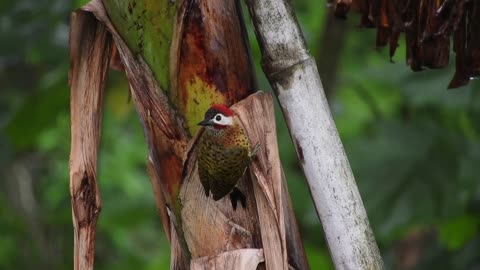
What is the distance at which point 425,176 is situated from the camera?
11.5 ft

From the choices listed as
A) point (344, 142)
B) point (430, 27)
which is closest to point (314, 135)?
point (430, 27)

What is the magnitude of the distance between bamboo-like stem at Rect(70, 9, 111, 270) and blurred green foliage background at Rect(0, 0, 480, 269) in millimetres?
1180

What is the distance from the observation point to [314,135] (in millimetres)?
1384

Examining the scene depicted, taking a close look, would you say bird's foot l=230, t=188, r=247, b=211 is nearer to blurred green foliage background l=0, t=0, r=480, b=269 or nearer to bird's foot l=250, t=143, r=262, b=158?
bird's foot l=250, t=143, r=262, b=158

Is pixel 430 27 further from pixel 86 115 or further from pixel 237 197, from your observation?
pixel 86 115

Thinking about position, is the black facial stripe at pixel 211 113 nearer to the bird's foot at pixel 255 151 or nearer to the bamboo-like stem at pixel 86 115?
the bird's foot at pixel 255 151

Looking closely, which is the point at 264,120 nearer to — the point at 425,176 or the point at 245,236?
the point at 245,236

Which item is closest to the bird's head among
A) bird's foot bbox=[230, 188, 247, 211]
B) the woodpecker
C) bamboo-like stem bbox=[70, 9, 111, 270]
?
the woodpecker

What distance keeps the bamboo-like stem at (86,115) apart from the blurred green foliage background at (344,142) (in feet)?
3.87

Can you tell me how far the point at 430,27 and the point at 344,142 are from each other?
7.26 ft

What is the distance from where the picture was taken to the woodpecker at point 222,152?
136 cm

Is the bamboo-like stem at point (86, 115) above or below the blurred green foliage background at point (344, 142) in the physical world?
above

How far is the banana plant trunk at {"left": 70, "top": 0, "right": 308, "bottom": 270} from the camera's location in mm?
1400

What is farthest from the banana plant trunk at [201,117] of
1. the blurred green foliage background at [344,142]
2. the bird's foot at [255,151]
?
the blurred green foliage background at [344,142]
